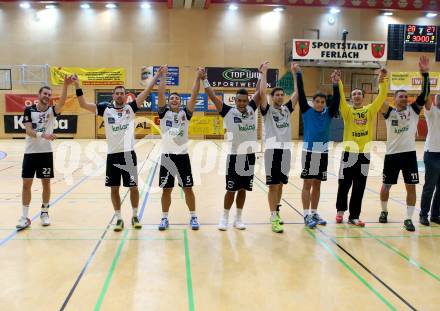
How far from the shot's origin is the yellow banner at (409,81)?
2231 cm

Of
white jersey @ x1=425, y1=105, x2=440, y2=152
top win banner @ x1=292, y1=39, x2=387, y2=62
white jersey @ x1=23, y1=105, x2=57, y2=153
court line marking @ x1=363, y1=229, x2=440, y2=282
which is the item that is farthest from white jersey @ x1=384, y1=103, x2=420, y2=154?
top win banner @ x1=292, y1=39, x2=387, y2=62

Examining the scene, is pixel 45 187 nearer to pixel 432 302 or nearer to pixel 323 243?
pixel 323 243

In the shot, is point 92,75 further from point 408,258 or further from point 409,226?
point 408,258

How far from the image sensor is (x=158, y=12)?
69.6ft

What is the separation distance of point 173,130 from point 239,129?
928 mm

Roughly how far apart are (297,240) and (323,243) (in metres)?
0.34

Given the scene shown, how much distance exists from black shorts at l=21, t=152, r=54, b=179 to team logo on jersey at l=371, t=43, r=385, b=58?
61.3 ft

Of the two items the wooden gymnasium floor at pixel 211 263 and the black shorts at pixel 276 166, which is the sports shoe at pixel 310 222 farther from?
the black shorts at pixel 276 166

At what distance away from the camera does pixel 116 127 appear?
18.7 feet

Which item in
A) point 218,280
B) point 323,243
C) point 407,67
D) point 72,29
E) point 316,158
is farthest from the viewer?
point 407,67

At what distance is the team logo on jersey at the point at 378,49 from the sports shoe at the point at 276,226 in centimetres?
1746

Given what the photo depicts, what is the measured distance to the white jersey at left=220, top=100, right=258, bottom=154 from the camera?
18.8 ft

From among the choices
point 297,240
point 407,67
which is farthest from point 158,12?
point 297,240

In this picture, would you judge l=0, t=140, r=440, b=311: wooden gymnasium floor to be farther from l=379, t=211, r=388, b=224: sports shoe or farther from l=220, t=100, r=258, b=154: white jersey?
l=220, t=100, r=258, b=154: white jersey
